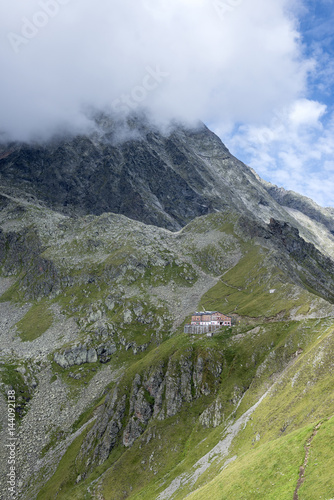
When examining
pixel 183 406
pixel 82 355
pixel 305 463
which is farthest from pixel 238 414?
pixel 82 355

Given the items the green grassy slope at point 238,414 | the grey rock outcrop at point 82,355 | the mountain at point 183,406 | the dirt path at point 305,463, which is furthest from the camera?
the grey rock outcrop at point 82,355

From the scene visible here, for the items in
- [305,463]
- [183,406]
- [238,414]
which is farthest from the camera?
[183,406]

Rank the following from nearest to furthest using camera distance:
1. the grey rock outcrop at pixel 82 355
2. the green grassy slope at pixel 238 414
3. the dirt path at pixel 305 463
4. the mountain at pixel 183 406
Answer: the dirt path at pixel 305 463
the green grassy slope at pixel 238 414
the mountain at pixel 183 406
the grey rock outcrop at pixel 82 355

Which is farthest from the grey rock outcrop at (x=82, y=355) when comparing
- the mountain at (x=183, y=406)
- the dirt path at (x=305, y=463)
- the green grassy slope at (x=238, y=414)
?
the dirt path at (x=305, y=463)

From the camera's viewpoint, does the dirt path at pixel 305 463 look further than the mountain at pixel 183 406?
No

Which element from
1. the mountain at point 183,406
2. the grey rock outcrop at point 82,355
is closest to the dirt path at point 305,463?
the mountain at point 183,406

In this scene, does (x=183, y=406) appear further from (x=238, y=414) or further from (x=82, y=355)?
(x=82, y=355)

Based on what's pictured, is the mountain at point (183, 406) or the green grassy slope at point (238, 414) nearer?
the green grassy slope at point (238, 414)

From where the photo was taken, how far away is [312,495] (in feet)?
112

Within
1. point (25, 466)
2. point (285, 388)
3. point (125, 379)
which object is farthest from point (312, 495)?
point (25, 466)

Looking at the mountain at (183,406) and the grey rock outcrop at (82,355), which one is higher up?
the grey rock outcrop at (82,355)

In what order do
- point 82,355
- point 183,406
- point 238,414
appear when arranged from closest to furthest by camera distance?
1. point 238,414
2. point 183,406
3. point 82,355

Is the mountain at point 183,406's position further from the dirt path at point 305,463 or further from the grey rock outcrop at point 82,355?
the grey rock outcrop at point 82,355

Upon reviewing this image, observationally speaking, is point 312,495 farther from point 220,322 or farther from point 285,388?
point 220,322
